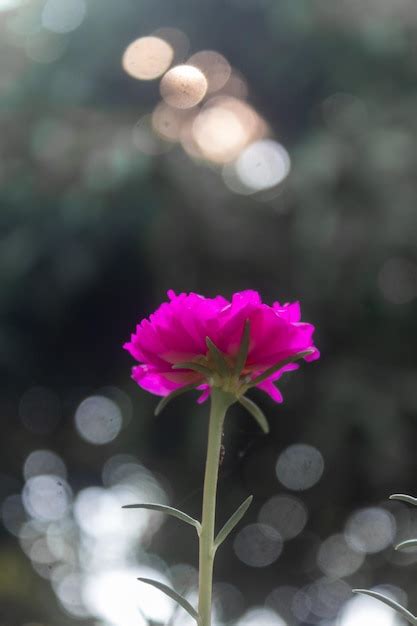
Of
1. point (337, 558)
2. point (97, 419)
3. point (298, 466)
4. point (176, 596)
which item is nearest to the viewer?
point (176, 596)

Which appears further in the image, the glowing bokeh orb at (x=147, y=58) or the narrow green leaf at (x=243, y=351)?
the glowing bokeh orb at (x=147, y=58)

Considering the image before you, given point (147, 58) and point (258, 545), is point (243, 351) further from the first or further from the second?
point (147, 58)

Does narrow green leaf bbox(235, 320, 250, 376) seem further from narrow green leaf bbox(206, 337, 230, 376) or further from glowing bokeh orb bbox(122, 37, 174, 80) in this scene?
glowing bokeh orb bbox(122, 37, 174, 80)

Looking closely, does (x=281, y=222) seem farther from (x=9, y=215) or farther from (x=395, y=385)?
(x=9, y=215)

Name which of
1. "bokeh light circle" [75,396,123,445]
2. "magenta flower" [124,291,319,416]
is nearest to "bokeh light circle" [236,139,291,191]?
"bokeh light circle" [75,396,123,445]

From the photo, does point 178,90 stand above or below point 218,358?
above

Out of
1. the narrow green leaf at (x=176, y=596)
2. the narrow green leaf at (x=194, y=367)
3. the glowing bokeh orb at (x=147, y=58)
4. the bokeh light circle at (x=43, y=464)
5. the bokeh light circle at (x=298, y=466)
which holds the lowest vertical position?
the narrow green leaf at (x=176, y=596)

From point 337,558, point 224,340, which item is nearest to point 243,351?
point 224,340

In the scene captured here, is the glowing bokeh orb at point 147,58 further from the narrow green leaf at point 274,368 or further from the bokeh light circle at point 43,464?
the narrow green leaf at point 274,368

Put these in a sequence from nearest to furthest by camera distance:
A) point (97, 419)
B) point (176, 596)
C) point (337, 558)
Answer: point (176, 596)
point (337, 558)
point (97, 419)

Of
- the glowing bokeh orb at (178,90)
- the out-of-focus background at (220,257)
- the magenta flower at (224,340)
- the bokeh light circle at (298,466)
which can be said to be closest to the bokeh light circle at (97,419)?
the out-of-focus background at (220,257)
